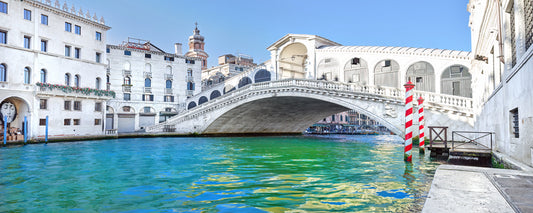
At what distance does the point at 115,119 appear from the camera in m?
29.5

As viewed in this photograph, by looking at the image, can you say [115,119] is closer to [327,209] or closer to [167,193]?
[167,193]

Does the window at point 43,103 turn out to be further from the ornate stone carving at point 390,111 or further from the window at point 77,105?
the ornate stone carving at point 390,111

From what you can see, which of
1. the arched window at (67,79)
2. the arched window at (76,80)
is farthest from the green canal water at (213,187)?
the arched window at (76,80)

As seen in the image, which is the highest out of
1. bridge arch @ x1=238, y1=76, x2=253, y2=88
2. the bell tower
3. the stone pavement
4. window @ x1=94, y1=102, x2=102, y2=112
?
the bell tower

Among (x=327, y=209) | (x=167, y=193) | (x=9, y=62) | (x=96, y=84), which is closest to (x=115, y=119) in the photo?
(x=96, y=84)

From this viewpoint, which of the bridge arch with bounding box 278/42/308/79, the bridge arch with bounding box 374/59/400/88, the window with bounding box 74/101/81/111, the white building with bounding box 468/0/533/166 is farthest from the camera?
the bridge arch with bounding box 278/42/308/79

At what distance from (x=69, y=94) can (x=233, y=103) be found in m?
9.55

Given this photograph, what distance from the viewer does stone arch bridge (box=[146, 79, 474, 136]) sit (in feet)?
45.7

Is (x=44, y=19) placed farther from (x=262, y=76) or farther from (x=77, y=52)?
(x=262, y=76)

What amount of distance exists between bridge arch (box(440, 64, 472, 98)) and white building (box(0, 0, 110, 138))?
64.5ft

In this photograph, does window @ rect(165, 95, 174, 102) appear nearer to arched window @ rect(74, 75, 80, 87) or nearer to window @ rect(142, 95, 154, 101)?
window @ rect(142, 95, 154, 101)

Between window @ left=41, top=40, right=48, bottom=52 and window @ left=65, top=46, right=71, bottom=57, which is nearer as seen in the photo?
window @ left=41, top=40, right=48, bottom=52

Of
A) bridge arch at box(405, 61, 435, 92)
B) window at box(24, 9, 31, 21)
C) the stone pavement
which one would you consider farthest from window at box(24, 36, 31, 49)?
the stone pavement

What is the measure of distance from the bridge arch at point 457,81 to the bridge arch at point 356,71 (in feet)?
14.1
